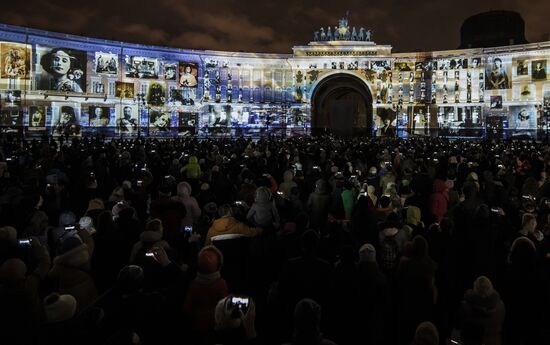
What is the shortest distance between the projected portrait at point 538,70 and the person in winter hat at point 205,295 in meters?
70.3

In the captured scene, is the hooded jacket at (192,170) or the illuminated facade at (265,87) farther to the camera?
the illuminated facade at (265,87)

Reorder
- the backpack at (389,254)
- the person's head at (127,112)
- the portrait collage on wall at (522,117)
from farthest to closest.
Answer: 1. the person's head at (127,112)
2. the portrait collage on wall at (522,117)
3. the backpack at (389,254)

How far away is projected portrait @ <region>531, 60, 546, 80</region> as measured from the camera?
64.0 meters

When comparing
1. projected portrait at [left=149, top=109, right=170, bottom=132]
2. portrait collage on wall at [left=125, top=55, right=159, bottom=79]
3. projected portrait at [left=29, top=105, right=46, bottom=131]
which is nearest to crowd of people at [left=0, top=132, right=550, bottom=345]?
projected portrait at [left=29, top=105, right=46, bottom=131]

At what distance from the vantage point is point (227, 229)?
7535 millimetres

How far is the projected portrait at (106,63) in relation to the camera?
6265 centimetres

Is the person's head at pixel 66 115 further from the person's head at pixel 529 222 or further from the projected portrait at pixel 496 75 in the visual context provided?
the person's head at pixel 529 222

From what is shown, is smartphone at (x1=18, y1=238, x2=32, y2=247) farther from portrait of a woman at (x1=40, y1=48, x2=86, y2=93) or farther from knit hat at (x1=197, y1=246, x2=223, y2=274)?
portrait of a woman at (x1=40, y1=48, x2=86, y2=93)

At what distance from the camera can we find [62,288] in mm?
5945

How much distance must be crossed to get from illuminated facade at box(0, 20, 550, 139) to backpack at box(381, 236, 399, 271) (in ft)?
167

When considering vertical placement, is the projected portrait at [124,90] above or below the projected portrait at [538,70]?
below

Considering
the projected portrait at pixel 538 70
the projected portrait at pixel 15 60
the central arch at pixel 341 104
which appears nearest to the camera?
the projected portrait at pixel 15 60

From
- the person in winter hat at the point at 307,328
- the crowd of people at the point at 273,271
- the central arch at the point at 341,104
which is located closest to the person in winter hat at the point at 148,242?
the crowd of people at the point at 273,271

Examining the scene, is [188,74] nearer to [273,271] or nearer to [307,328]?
[273,271]
